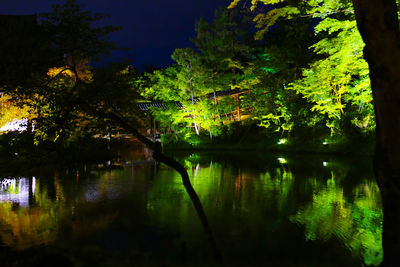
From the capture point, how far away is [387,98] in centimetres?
329

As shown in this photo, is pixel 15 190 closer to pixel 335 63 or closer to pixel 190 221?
pixel 190 221

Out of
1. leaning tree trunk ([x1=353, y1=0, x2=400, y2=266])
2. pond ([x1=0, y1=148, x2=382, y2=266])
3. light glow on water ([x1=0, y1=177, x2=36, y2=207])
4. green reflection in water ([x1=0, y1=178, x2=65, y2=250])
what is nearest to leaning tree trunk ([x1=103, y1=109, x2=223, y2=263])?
pond ([x1=0, y1=148, x2=382, y2=266])

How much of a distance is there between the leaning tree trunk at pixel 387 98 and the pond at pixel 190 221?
5.62ft

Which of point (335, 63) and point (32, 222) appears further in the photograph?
point (335, 63)

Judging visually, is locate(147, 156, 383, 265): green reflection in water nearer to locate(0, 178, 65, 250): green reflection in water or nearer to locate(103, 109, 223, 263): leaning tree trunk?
locate(103, 109, 223, 263): leaning tree trunk

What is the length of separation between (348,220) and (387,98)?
4.54 m

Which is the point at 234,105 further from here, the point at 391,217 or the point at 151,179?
the point at 391,217

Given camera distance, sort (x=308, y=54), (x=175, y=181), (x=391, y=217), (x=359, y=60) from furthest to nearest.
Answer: (x=308, y=54) < (x=359, y=60) < (x=175, y=181) < (x=391, y=217)

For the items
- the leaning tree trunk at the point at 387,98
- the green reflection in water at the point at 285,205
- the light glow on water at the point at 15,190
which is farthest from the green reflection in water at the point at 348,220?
the light glow on water at the point at 15,190

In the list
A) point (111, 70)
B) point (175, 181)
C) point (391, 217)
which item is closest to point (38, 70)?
point (111, 70)

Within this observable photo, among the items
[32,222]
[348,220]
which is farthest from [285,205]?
[32,222]

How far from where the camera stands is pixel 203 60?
32.2 metres

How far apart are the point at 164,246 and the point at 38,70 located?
3.60 meters

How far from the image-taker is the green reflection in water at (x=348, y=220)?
5559mm
